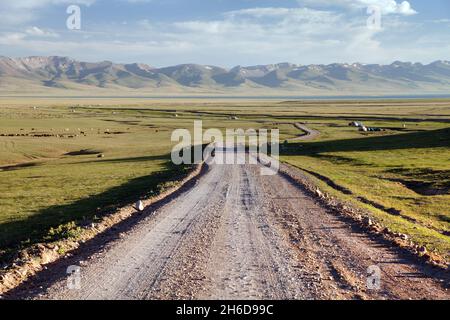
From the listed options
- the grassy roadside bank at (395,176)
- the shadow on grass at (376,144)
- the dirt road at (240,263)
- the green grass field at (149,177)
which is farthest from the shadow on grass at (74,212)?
the shadow on grass at (376,144)

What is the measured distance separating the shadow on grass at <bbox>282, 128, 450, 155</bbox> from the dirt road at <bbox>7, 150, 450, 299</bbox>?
51712 mm

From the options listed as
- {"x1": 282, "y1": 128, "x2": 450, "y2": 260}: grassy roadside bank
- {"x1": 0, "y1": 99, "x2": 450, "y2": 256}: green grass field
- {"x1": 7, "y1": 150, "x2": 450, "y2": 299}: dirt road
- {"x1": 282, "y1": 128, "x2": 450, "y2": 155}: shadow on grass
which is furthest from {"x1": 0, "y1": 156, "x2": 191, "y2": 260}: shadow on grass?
{"x1": 282, "y1": 128, "x2": 450, "y2": 155}: shadow on grass

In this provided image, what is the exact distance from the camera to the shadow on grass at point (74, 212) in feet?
78.0

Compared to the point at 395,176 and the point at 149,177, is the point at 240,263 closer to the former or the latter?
the point at 149,177

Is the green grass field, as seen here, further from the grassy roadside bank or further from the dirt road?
the dirt road

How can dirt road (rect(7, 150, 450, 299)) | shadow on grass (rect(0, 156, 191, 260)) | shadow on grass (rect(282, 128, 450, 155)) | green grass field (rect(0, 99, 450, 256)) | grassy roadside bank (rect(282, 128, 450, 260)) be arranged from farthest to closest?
shadow on grass (rect(282, 128, 450, 155)) < green grass field (rect(0, 99, 450, 256)) < grassy roadside bank (rect(282, 128, 450, 260)) < shadow on grass (rect(0, 156, 191, 260)) < dirt road (rect(7, 150, 450, 299))

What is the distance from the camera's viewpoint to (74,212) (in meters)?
30.4

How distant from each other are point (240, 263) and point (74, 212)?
58.0 ft

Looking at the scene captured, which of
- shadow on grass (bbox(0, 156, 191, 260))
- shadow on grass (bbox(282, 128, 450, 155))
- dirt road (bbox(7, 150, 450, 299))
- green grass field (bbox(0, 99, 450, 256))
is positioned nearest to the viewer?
dirt road (bbox(7, 150, 450, 299))

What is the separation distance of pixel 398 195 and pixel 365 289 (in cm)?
2659

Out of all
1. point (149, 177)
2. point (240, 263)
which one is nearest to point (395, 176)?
point (149, 177)

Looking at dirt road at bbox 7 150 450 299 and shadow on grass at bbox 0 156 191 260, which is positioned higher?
dirt road at bbox 7 150 450 299

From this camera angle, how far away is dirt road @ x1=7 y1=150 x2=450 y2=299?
13250mm
